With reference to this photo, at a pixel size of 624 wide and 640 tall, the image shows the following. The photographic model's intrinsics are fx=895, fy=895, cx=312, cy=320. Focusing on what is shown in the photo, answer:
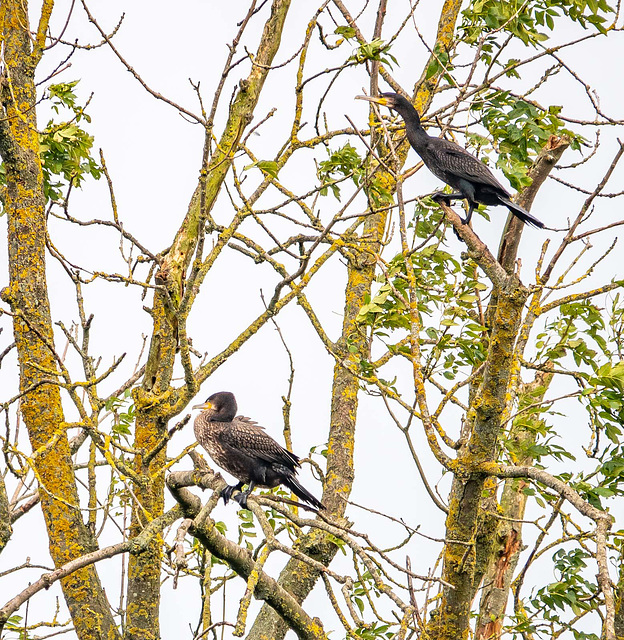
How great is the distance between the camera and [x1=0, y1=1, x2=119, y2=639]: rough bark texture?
5219 millimetres

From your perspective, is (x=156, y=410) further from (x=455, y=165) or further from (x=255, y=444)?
(x=455, y=165)

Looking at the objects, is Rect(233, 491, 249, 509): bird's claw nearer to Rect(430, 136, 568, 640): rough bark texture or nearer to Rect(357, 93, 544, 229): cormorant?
Rect(430, 136, 568, 640): rough bark texture

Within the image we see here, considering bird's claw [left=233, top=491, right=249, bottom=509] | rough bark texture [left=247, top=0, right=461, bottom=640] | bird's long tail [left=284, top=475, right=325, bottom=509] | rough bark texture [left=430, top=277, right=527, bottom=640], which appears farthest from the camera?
rough bark texture [left=247, top=0, right=461, bottom=640]

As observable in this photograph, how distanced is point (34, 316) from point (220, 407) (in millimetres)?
2017

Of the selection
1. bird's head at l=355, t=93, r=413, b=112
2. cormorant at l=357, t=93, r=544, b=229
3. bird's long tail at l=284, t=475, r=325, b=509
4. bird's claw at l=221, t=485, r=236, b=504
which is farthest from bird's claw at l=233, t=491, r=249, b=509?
bird's head at l=355, t=93, r=413, b=112

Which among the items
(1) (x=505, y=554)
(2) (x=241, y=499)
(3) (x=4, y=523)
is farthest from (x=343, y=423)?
(3) (x=4, y=523)

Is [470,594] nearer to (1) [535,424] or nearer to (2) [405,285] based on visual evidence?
(1) [535,424]

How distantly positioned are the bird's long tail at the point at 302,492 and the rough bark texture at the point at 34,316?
4.97 ft

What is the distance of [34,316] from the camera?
5426 millimetres

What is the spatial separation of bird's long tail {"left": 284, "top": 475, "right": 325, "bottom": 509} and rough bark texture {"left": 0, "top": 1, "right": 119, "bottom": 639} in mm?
1516

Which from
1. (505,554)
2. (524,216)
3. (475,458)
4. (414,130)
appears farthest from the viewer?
(505,554)

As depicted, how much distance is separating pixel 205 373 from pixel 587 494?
87.9 inches

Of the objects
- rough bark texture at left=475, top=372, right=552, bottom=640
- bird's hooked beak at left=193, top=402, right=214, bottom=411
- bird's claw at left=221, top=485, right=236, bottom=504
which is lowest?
bird's claw at left=221, top=485, right=236, bottom=504

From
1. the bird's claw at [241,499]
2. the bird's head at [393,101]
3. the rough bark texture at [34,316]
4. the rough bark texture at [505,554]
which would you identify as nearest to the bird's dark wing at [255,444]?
the bird's claw at [241,499]
